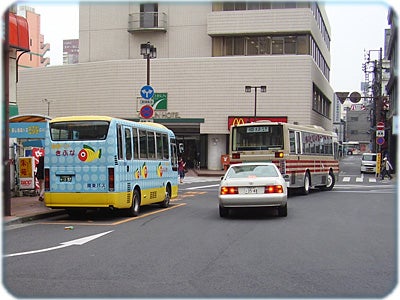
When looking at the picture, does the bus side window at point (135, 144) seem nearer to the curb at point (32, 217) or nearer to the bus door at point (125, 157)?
the bus door at point (125, 157)

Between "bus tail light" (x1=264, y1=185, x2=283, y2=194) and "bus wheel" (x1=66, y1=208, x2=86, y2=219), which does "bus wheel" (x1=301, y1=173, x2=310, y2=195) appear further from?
"bus wheel" (x1=66, y1=208, x2=86, y2=219)

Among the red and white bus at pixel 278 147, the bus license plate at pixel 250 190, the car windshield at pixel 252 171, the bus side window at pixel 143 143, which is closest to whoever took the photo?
the bus license plate at pixel 250 190

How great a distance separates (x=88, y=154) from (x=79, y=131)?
2.36 feet

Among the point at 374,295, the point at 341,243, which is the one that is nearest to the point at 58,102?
the point at 341,243

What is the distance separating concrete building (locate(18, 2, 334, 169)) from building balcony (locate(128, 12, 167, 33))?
0.10 m

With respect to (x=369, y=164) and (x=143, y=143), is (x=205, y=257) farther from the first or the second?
(x=369, y=164)

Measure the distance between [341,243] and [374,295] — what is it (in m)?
3.64

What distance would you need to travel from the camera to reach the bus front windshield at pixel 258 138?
20359 millimetres

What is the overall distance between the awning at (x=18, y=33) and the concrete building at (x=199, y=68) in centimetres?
2830

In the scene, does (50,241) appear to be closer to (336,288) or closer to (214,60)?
(336,288)

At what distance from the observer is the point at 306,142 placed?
2278 cm

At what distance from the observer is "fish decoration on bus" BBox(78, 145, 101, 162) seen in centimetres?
1325

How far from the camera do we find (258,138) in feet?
67.3

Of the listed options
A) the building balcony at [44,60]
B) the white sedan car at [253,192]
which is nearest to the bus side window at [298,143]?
the white sedan car at [253,192]
